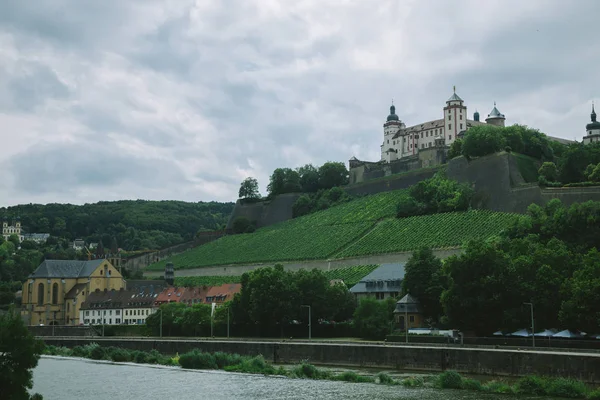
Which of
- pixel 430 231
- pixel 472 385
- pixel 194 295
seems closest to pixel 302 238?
pixel 194 295

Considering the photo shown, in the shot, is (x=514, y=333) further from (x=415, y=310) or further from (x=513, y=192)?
(x=513, y=192)

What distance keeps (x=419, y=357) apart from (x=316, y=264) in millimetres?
49961

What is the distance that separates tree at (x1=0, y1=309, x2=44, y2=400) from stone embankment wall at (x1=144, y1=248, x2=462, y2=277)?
5940 cm

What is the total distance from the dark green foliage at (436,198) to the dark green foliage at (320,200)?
923 inches

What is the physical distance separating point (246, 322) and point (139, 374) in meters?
20.7

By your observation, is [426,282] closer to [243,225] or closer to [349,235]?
[349,235]

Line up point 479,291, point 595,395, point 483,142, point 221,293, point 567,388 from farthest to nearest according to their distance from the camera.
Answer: point 483,142
point 221,293
point 479,291
point 567,388
point 595,395

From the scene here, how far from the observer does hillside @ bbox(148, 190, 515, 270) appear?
9269 cm

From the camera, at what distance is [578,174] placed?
9450 centimetres

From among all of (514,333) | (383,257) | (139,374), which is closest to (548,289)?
(514,333)

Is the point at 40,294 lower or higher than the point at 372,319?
higher

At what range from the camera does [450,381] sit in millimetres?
44562

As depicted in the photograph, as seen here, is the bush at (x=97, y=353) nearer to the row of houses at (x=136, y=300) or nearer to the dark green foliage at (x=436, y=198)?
the row of houses at (x=136, y=300)

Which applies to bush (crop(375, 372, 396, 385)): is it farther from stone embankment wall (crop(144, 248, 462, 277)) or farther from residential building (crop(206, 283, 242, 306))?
residential building (crop(206, 283, 242, 306))
